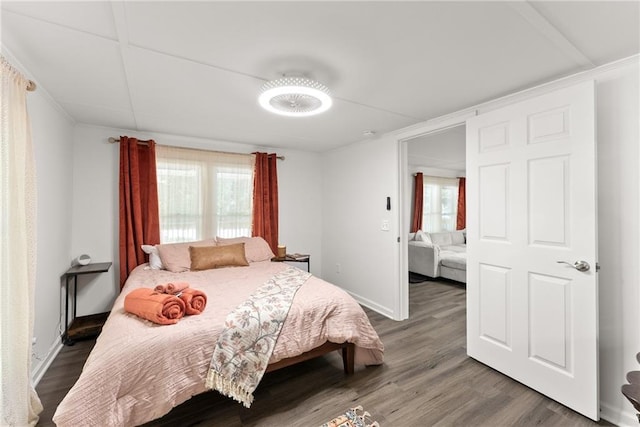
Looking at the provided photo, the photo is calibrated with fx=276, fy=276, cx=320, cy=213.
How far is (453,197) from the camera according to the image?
21.9ft

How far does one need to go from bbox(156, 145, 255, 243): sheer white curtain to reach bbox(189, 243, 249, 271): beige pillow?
1.75ft

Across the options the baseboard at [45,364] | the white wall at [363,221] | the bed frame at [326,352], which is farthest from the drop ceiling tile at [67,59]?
the white wall at [363,221]

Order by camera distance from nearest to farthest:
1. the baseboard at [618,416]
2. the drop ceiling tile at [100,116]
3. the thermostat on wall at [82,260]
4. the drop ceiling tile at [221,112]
Answer: the baseboard at [618,416] → the drop ceiling tile at [221,112] → the drop ceiling tile at [100,116] → the thermostat on wall at [82,260]

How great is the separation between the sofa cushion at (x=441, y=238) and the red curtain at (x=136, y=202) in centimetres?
512

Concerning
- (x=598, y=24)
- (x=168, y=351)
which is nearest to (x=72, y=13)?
(x=168, y=351)

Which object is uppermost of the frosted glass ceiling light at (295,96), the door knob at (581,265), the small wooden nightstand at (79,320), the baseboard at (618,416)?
the frosted glass ceiling light at (295,96)

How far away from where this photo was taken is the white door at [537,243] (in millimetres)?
1785

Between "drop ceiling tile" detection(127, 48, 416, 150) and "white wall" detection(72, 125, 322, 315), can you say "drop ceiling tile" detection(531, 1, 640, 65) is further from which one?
"white wall" detection(72, 125, 322, 315)

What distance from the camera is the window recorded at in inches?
245

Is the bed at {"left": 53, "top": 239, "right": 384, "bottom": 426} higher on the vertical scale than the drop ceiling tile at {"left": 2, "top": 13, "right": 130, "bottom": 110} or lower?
lower

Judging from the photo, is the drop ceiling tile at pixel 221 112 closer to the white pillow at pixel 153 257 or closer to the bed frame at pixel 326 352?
the white pillow at pixel 153 257

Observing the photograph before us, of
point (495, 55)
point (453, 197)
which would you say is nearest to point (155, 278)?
point (495, 55)

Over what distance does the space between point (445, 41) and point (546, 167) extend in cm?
120

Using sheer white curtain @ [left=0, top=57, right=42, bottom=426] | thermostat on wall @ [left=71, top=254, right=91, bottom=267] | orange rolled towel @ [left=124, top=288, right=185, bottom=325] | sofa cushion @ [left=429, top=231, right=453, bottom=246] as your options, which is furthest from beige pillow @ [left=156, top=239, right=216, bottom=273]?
sofa cushion @ [left=429, top=231, right=453, bottom=246]
